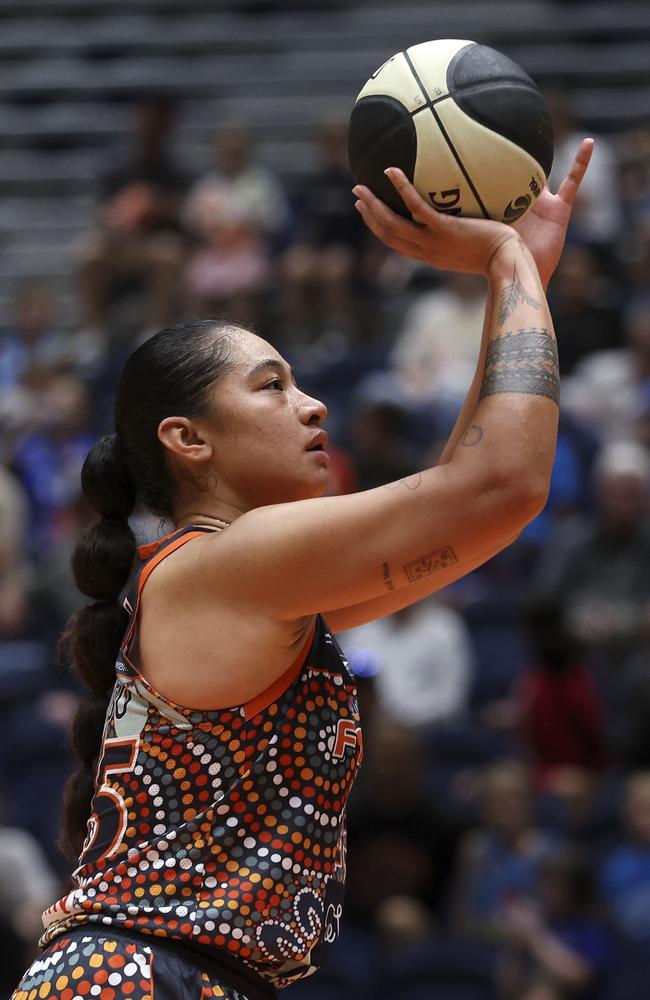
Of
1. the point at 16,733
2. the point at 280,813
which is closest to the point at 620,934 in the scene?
the point at 16,733

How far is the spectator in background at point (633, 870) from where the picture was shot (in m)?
6.29

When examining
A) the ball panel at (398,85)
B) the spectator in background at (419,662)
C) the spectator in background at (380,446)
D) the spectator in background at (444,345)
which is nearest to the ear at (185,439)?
the ball panel at (398,85)

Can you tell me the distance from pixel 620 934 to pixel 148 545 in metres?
3.99

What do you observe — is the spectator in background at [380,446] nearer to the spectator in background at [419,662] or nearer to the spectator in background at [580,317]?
the spectator in background at [419,662]

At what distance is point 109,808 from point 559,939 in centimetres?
401

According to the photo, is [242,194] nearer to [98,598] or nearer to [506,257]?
[98,598]

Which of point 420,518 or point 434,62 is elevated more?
point 434,62

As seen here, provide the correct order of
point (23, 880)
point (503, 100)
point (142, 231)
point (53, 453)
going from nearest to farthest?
point (503, 100)
point (23, 880)
point (53, 453)
point (142, 231)

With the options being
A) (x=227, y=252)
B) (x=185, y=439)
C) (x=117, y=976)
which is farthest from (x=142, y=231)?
(x=117, y=976)

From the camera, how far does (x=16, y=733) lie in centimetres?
730

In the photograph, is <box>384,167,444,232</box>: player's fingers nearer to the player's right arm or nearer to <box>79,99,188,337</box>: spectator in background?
the player's right arm

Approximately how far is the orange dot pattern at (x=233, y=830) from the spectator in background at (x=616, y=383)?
5932 millimetres

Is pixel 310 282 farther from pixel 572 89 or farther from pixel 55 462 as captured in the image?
pixel 572 89

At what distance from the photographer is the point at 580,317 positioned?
9.21 m
